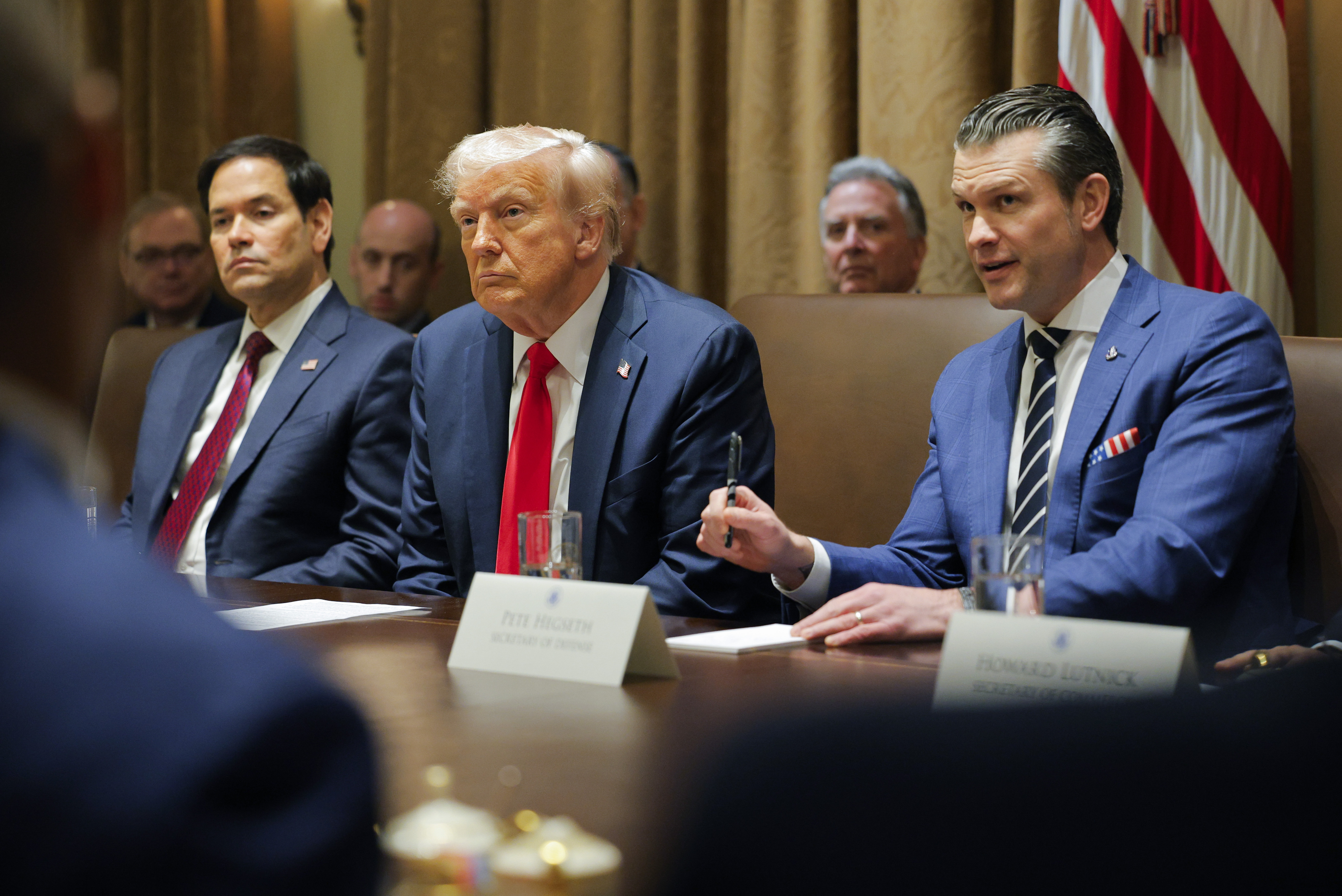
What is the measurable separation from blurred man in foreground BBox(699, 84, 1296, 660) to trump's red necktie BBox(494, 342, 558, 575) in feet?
2.22

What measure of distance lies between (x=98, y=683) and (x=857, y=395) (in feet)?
8.73

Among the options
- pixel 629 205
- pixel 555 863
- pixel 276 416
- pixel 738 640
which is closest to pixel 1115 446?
pixel 738 640

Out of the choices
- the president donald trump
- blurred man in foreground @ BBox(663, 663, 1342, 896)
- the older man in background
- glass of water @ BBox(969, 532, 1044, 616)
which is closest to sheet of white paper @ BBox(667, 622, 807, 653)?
glass of water @ BBox(969, 532, 1044, 616)

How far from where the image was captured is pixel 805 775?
33 cm

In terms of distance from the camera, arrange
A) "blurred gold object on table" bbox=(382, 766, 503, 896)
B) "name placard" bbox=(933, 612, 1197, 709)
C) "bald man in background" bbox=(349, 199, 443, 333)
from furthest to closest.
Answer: "bald man in background" bbox=(349, 199, 443, 333)
"name placard" bbox=(933, 612, 1197, 709)
"blurred gold object on table" bbox=(382, 766, 503, 896)

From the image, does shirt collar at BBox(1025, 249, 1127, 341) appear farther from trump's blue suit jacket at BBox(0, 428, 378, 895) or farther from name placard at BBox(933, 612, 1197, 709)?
trump's blue suit jacket at BBox(0, 428, 378, 895)

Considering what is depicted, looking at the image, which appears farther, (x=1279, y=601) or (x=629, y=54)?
(x=629, y=54)

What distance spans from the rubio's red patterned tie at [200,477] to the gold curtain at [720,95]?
1.74m

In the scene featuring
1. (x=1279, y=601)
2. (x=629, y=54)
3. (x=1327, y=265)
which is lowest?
(x=1279, y=601)

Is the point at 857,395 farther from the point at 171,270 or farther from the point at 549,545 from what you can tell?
the point at 171,270

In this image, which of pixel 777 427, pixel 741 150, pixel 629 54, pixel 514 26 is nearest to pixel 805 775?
pixel 777 427

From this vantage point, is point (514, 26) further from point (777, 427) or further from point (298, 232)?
point (777, 427)

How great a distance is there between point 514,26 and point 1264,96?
2.76m

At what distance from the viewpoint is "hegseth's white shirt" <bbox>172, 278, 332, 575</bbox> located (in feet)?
10.0
